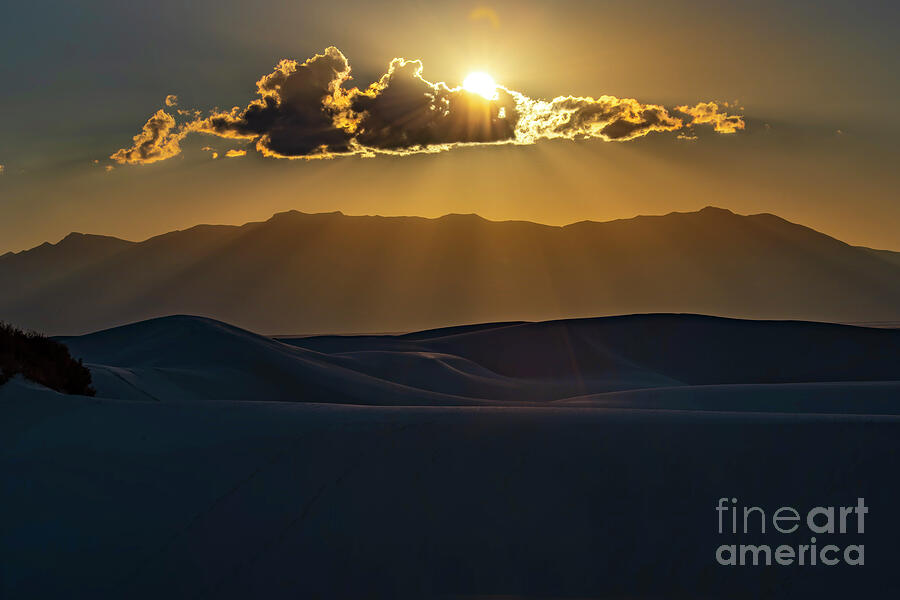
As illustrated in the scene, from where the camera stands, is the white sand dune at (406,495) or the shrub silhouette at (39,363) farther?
the shrub silhouette at (39,363)

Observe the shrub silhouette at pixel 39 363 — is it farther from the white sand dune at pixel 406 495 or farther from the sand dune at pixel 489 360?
the sand dune at pixel 489 360

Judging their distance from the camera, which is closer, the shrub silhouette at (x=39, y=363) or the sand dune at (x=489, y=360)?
the shrub silhouette at (x=39, y=363)

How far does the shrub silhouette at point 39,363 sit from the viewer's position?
10.4 m

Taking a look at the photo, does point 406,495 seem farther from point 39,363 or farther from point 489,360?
point 489,360

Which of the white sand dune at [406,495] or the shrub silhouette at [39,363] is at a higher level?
the shrub silhouette at [39,363]

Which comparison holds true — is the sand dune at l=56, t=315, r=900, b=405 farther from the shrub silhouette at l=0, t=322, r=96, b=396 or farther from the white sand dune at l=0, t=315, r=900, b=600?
the white sand dune at l=0, t=315, r=900, b=600

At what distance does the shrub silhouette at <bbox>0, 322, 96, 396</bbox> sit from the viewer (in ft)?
34.2

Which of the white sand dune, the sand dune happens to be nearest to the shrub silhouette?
the white sand dune

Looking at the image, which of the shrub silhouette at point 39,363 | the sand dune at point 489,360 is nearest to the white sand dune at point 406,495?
the shrub silhouette at point 39,363

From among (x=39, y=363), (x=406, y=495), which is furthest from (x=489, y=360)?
(x=406, y=495)

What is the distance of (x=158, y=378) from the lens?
1770cm

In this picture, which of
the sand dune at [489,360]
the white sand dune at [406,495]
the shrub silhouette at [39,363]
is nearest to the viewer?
the white sand dune at [406,495]

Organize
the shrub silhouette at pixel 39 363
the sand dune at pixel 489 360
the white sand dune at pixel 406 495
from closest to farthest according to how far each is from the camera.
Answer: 1. the white sand dune at pixel 406 495
2. the shrub silhouette at pixel 39 363
3. the sand dune at pixel 489 360

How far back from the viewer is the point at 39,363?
11461mm
